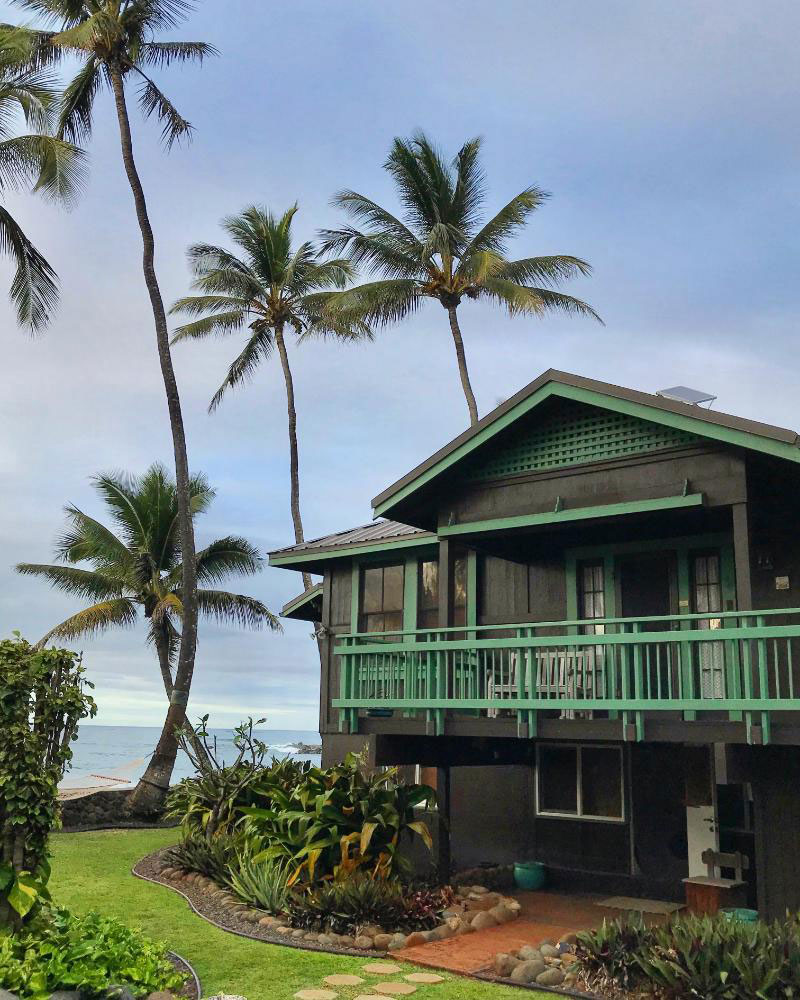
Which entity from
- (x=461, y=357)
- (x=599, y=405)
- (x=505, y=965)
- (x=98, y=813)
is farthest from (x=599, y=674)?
(x=461, y=357)

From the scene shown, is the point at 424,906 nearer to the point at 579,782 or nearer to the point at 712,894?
the point at 712,894

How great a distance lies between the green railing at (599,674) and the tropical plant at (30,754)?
4972 mm

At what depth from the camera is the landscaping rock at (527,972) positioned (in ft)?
31.6

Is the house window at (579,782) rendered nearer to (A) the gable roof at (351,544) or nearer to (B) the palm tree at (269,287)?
(A) the gable roof at (351,544)

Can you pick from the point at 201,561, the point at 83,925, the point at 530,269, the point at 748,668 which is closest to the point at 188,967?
the point at 83,925

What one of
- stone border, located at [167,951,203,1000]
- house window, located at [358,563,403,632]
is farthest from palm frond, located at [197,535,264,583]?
stone border, located at [167,951,203,1000]

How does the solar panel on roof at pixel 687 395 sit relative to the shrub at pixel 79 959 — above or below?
above

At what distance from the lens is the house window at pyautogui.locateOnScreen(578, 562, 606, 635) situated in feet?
48.3

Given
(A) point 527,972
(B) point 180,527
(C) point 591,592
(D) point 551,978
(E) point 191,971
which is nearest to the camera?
(D) point 551,978

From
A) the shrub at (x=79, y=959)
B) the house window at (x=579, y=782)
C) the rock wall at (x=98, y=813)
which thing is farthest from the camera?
the rock wall at (x=98, y=813)

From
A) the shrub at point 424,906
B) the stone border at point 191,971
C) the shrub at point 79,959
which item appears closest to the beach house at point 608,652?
the shrub at point 424,906

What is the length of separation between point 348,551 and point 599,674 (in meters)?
6.51

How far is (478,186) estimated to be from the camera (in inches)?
1110

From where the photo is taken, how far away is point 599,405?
12641mm
